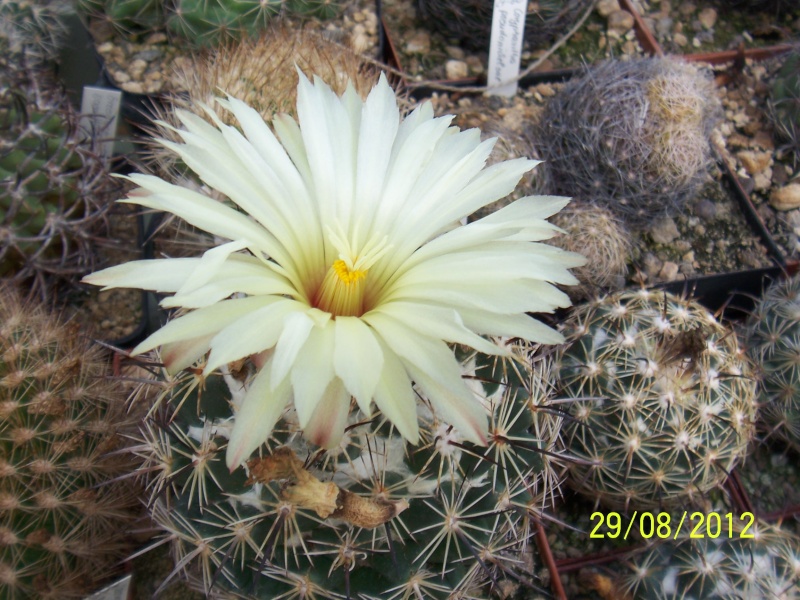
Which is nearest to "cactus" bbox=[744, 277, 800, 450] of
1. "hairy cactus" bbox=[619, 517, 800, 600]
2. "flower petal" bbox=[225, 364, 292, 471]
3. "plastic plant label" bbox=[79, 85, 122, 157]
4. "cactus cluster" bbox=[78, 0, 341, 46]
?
"hairy cactus" bbox=[619, 517, 800, 600]

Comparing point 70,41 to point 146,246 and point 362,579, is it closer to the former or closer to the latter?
point 146,246

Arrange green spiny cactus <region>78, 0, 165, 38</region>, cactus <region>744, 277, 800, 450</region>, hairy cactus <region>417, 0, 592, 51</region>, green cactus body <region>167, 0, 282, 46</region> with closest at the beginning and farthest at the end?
1. cactus <region>744, 277, 800, 450</region>
2. green cactus body <region>167, 0, 282, 46</region>
3. green spiny cactus <region>78, 0, 165, 38</region>
4. hairy cactus <region>417, 0, 592, 51</region>

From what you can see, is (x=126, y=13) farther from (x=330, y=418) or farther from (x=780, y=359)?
(x=780, y=359)

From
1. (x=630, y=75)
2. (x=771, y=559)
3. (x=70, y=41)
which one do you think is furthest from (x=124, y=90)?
(x=771, y=559)

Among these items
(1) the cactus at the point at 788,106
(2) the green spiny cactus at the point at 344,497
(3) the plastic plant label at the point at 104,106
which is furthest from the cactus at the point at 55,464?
(1) the cactus at the point at 788,106

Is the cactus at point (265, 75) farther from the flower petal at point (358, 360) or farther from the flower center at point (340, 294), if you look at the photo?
the flower petal at point (358, 360)

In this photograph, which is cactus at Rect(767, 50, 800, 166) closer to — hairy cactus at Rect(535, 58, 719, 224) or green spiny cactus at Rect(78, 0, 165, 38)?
hairy cactus at Rect(535, 58, 719, 224)
